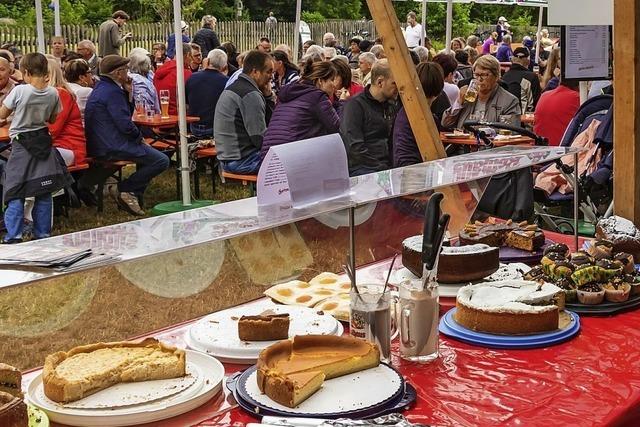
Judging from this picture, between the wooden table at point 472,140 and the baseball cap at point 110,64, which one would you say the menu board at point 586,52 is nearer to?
the wooden table at point 472,140

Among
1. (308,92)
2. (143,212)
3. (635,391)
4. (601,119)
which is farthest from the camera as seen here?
(143,212)

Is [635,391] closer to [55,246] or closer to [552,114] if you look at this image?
[55,246]

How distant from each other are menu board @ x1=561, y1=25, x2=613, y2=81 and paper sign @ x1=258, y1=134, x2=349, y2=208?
4.22m

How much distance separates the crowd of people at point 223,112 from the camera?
21.1 feet

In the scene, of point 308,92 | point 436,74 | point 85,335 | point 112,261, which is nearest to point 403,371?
point 112,261

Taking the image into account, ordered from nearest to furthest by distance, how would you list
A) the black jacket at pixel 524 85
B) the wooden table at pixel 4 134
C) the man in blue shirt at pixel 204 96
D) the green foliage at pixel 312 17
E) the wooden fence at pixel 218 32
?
the wooden table at pixel 4 134 < the man in blue shirt at pixel 204 96 < the black jacket at pixel 524 85 < the wooden fence at pixel 218 32 < the green foliage at pixel 312 17

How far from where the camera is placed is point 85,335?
2.49 m

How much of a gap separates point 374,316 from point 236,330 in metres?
0.35

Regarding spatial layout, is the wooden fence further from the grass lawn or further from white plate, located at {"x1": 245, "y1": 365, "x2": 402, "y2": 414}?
white plate, located at {"x1": 245, "y1": 365, "x2": 402, "y2": 414}

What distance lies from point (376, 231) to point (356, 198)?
0.27 metres

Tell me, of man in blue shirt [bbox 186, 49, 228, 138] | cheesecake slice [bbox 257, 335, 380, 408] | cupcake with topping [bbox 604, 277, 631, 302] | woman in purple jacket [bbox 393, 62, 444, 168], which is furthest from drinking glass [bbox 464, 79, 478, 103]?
cheesecake slice [bbox 257, 335, 380, 408]

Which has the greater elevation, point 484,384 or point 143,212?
point 484,384

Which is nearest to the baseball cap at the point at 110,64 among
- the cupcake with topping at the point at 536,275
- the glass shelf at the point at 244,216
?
the glass shelf at the point at 244,216

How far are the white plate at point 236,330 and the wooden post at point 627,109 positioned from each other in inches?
60.7
